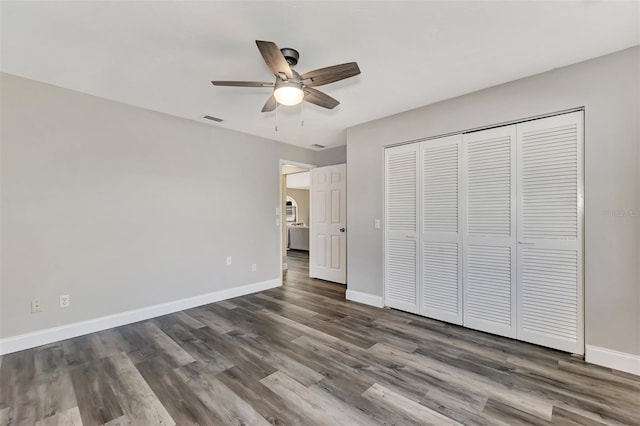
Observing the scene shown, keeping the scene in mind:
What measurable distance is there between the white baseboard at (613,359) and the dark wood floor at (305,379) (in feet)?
0.25

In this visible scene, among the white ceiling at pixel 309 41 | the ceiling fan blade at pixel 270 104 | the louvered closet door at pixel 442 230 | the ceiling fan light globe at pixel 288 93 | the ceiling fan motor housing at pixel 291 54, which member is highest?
the white ceiling at pixel 309 41

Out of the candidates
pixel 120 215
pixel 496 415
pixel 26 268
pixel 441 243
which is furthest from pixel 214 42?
pixel 496 415

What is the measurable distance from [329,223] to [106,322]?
11.1 feet

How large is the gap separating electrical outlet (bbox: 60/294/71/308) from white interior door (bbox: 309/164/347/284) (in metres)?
3.49

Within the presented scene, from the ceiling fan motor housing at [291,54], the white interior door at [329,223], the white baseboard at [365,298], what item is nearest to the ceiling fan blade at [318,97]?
the ceiling fan motor housing at [291,54]

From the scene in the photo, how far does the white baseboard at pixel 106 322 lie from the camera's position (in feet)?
8.27

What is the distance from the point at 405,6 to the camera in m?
1.70

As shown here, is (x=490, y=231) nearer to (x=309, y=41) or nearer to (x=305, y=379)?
(x=305, y=379)

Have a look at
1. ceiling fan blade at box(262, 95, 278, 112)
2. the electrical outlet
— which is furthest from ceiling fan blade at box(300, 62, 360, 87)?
the electrical outlet

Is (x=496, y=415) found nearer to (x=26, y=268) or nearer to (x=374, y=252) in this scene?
(x=374, y=252)

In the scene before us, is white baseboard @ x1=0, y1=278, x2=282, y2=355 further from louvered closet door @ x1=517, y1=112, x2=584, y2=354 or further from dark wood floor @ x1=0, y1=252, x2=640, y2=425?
louvered closet door @ x1=517, y1=112, x2=584, y2=354

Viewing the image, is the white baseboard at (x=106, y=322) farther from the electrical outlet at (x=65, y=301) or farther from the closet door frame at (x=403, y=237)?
the closet door frame at (x=403, y=237)

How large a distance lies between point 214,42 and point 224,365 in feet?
8.35

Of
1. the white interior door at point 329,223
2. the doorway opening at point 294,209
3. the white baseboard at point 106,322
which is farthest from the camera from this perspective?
the doorway opening at point 294,209
